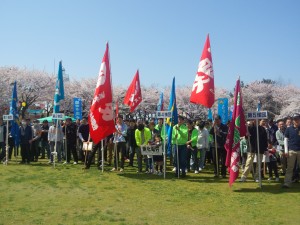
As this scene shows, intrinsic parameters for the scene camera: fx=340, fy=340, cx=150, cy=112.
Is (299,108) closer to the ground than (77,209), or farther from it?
farther from it

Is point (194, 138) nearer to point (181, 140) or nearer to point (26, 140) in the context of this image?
point (181, 140)

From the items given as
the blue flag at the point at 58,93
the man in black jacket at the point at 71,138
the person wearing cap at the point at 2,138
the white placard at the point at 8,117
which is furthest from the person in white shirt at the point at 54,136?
the person wearing cap at the point at 2,138

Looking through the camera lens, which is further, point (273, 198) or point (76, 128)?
point (76, 128)

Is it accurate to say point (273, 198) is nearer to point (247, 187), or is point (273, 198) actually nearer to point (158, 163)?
point (247, 187)

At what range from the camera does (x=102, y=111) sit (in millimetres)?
14195

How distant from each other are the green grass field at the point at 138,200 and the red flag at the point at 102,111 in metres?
1.75

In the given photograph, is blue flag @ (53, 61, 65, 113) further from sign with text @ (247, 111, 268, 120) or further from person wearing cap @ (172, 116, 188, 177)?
sign with text @ (247, 111, 268, 120)

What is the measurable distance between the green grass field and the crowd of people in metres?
0.82

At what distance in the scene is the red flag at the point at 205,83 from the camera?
13125 mm

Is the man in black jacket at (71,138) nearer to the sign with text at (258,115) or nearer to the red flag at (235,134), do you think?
the red flag at (235,134)

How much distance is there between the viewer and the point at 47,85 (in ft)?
166

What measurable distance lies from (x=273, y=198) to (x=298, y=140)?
7.95 ft

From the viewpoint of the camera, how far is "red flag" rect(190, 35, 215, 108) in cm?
1312

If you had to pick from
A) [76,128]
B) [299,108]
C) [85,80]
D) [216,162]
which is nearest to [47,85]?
[85,80]
